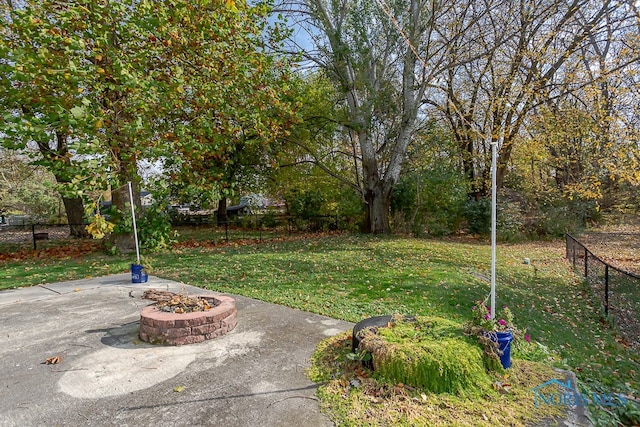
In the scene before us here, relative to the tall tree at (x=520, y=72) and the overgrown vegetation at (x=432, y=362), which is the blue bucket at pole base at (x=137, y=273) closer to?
the overgrown vegetation at (x=432, y=362)

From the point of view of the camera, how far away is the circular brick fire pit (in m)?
3.71

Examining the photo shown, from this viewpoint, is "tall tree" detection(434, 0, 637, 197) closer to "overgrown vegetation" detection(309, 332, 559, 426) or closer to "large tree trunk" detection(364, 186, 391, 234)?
"large tree trunk" detection(364, 186, 391, 234)

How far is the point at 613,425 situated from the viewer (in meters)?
2.51

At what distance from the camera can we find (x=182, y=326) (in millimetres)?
3736

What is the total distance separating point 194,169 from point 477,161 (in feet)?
41.2

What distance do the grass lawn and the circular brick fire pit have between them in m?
1.41

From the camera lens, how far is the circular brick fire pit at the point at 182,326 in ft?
12.2

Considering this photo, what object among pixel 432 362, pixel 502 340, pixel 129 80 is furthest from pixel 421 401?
pixel 129 80

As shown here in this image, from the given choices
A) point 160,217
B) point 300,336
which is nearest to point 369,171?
point 160,217

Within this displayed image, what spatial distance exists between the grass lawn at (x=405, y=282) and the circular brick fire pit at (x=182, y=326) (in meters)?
1.41

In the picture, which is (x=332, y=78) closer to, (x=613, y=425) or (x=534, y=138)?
(x=534, y=138)

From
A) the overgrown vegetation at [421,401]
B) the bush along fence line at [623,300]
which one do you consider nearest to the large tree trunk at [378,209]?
the bush along fence line at [623,300]

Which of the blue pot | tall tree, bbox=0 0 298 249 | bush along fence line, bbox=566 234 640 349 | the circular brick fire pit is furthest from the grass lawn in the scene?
tall tree, bbox=0 0 298 249

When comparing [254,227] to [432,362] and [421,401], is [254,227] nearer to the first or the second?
[432,362]
